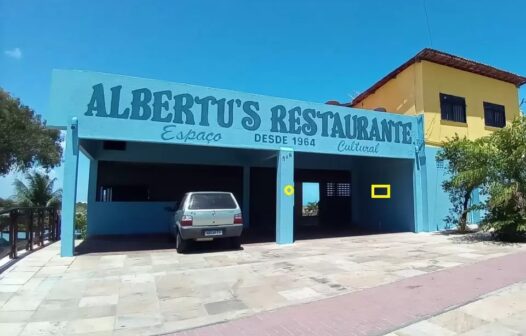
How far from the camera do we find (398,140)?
15.7m

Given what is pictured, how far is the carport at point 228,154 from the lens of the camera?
1095cm

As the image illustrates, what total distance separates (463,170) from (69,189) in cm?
1282

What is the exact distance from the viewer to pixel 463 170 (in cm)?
1432

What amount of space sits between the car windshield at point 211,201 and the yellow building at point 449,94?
360 inches

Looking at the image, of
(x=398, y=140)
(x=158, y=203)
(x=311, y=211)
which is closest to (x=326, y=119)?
(x=398, y=140)

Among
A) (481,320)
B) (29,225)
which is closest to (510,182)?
(481,320)

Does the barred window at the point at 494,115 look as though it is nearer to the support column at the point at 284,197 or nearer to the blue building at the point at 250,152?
the blue building at the point at 250,152

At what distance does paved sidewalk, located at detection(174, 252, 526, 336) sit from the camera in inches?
204

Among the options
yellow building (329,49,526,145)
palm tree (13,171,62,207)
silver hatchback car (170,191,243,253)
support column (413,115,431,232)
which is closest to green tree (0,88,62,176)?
palm tree (13,171,62,207)

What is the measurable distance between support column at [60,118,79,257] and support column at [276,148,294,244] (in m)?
6.03

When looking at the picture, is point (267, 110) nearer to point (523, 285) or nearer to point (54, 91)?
point (54, 91)

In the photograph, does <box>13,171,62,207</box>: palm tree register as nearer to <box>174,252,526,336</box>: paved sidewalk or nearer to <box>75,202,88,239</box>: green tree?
<box>75,202,88,239</box>: green tree

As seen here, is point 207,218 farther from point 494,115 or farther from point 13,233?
point 494,115

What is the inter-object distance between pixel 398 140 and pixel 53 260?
1242cm
